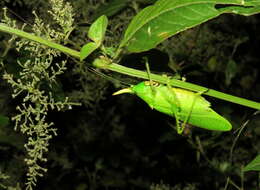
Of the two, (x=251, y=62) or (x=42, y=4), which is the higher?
(x=42, y=4)

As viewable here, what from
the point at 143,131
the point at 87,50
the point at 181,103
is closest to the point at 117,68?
the point at 87,50

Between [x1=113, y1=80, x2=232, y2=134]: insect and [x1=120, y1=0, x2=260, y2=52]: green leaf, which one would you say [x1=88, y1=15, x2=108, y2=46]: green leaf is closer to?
→ [x1=120, y1=0, x2=260, y2=52]: green leaf

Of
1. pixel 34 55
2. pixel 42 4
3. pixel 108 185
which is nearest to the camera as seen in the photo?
pixel 34 55

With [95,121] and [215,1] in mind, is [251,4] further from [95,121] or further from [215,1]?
[95,121]

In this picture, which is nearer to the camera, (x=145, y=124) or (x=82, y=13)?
(x=82, y=13)

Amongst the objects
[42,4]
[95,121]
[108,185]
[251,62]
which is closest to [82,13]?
[42,4]

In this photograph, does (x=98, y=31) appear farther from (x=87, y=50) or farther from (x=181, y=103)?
(x=181, y=103)

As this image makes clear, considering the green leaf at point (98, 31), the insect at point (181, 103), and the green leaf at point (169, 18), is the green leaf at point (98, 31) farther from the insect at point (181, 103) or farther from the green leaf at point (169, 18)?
the insect at point (181, 103)
